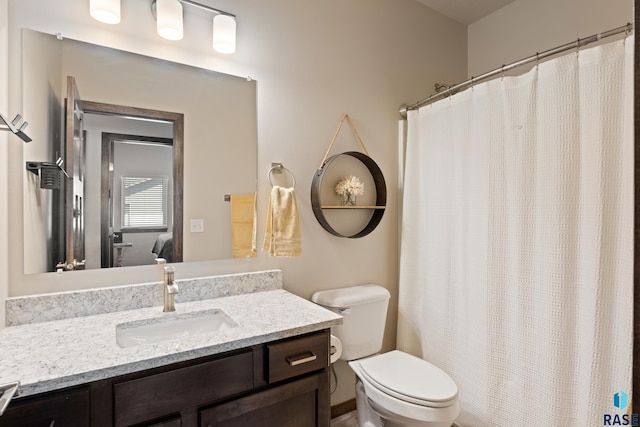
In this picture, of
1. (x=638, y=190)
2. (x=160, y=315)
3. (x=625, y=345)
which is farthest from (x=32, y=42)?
(x=625, y=345)

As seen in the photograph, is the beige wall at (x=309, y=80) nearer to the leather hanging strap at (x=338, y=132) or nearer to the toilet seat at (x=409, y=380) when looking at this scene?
A: the leather hanging strap at (x=338, y=132)

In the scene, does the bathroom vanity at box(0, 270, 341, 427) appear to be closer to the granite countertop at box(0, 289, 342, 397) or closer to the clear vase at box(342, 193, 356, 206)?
the granite countertop at box(0, 289, 342, 397)

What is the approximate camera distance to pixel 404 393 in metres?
1.49

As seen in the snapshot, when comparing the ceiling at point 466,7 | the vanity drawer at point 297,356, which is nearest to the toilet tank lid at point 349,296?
the vanity drawer at point 297,356

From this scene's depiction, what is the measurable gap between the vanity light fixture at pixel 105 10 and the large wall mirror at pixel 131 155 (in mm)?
113

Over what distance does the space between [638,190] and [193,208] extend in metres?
1.56

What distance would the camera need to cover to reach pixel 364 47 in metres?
2.15

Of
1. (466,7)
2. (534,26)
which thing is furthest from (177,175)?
(534,26)

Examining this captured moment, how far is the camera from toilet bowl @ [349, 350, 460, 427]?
1.45 meters

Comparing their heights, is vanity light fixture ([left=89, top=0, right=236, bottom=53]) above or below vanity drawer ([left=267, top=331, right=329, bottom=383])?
above

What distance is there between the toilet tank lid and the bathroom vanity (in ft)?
1.32

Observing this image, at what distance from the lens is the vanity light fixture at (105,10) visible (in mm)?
1365

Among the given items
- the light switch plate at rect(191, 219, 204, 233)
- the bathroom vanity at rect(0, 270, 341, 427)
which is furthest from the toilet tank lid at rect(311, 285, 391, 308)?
the light switch plate at rect(191, 219, 204, 233)

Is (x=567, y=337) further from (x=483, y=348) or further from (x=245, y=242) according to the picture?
(x=245, y=242)
